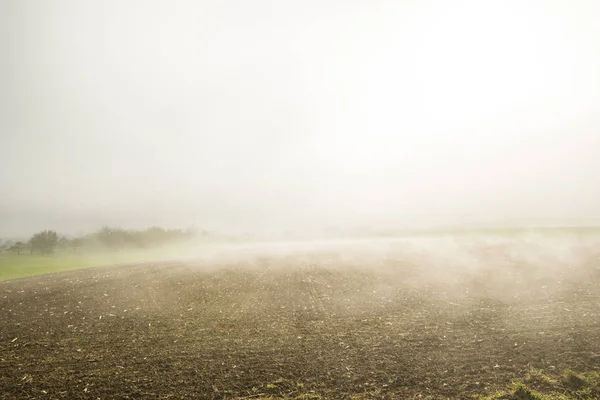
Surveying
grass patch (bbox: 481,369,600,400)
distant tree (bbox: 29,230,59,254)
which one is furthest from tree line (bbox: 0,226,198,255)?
grass patch (bbox: 481,369,600,400)

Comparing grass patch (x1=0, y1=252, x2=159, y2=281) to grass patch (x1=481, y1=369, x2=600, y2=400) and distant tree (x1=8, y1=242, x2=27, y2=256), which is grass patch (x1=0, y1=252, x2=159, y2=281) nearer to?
distant tree (x1=8, y1=242, x2=27, y2=256)

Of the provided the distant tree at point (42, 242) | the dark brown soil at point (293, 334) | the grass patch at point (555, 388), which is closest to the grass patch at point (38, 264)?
the distant tree at point (42, 242)

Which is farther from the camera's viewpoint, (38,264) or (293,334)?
(38,264)

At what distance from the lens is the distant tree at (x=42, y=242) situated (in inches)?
1731

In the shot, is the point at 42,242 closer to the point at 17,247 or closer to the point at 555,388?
the point at 17,247

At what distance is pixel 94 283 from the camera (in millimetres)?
21297

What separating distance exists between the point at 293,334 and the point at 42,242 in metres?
52.4

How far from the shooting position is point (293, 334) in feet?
42.4

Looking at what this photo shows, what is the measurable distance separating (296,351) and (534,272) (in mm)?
23072

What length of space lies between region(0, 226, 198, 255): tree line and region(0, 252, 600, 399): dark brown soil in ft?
96.5

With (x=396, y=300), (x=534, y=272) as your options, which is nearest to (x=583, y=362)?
(x=396, y=300)

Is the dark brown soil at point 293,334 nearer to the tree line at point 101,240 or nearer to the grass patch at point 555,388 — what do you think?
the grass patch at point 555,388

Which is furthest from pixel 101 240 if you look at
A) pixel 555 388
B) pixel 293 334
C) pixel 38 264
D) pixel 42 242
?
pixel 555 388

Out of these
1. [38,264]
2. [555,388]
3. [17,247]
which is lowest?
[555,388]
